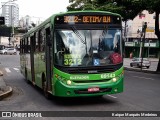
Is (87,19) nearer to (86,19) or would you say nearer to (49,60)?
(86,19)

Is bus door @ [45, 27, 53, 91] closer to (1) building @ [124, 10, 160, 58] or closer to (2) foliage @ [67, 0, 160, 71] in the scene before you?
(2) foliage @ [67, 0, 160, 71]

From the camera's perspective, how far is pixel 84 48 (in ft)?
40.1

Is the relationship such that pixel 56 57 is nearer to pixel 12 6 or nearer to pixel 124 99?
pixel 124 99

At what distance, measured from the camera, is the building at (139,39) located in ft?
284

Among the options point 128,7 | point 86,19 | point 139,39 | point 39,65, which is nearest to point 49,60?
point 86,19

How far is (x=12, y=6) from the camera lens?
131 metres

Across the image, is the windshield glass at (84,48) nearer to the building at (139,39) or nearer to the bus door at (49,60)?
the bus door at (49,60)

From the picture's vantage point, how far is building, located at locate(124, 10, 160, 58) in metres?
86.5

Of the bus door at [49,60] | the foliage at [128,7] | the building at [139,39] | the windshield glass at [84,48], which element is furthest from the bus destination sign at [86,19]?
the building at [139,39]

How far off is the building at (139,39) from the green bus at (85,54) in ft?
237

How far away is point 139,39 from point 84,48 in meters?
79.3

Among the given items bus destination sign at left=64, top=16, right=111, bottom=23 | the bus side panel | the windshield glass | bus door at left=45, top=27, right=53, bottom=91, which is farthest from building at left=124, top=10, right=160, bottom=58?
the windshield glass

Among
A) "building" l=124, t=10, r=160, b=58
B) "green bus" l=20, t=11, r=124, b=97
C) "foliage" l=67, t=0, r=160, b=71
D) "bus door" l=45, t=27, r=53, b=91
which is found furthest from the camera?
"building" l=124, t=10, r=160, b=58

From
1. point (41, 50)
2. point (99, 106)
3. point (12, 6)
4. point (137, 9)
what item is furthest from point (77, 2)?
point (12, 6)
